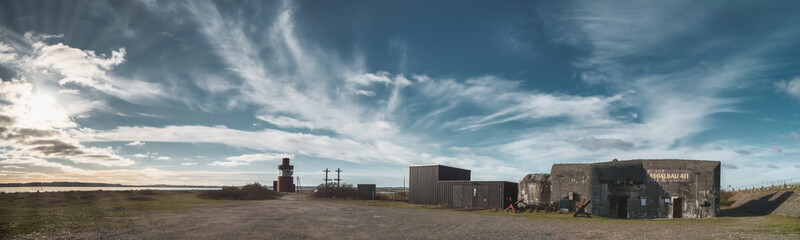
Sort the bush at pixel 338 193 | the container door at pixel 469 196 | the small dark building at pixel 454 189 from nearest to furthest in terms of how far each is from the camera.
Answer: the small dark building at pixel 454 189 < the container door at pixel 469 196 < the bush at pixel 338 193

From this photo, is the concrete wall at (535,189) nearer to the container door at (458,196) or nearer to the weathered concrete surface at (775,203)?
the container door at (458,196)

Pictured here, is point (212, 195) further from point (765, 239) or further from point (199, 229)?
point (765, 239)

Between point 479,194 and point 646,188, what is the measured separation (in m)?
14.5

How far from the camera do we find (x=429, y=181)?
Answer: 47406mm

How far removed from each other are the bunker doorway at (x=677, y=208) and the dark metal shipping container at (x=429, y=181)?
20364 millimetres

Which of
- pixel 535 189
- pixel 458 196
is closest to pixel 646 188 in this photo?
pixel 535 189

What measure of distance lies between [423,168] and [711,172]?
2721 centimetres

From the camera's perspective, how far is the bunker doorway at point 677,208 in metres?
33.3

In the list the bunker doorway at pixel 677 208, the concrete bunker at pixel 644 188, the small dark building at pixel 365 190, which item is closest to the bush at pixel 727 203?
the concrete bunker at pixel 644 188

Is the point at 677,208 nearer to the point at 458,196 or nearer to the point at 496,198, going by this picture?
the point at 496,198

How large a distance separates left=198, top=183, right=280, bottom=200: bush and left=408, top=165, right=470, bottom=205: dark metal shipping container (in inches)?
1032

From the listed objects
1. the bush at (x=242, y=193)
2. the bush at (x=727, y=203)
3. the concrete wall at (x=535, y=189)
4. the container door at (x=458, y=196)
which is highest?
the concrete wall at (x=535, y=189)

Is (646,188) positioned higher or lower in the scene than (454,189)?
higher

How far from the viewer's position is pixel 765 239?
1741 centimetres
